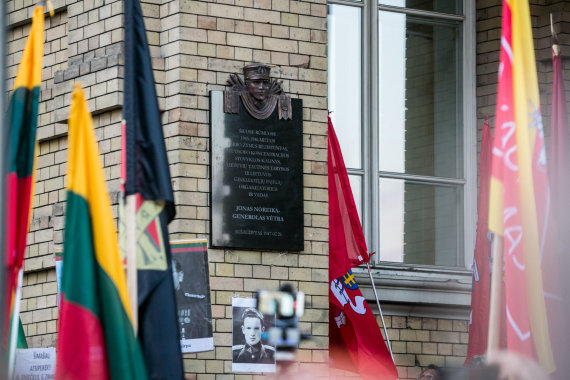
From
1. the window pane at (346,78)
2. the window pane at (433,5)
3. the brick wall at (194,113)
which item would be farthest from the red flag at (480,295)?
the window pane at (433,5)

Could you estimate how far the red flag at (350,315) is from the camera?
10.9m

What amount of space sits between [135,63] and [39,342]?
4.01m

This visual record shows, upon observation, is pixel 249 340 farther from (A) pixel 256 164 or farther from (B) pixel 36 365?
(B) pixel 36 365

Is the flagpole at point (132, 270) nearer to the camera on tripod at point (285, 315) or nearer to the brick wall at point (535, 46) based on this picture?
the camera on tripod at point (285, 315)

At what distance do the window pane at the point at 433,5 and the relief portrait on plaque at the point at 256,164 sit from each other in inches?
95.7

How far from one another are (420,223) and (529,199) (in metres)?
4.99

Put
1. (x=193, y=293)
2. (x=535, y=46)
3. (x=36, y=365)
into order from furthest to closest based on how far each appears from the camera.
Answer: (x=535, y=46)
(x=36, y=365)
(x=193, y=293)

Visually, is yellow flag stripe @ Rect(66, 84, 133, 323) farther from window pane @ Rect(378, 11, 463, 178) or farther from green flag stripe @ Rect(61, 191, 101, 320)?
window pane @ Rect(378, 11, 463, 178)

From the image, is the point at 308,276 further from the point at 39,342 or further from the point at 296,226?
the point at 39,342

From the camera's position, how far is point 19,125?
8.20 meters

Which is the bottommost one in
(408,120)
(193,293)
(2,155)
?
(193,293)

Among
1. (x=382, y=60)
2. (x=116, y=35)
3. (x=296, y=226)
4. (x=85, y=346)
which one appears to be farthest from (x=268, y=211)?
(x=85, y=346)

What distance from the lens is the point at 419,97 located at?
12812mm

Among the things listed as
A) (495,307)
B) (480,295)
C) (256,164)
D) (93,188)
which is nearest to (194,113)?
(256,164)
